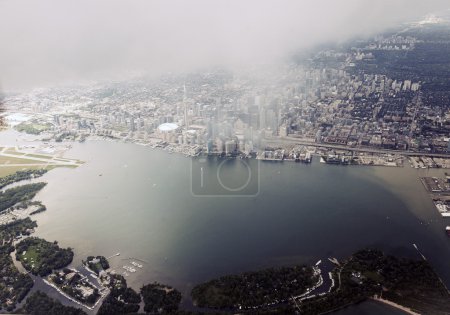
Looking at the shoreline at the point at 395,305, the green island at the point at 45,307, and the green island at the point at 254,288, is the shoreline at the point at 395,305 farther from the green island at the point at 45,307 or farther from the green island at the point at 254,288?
the green island at the point at 45,307

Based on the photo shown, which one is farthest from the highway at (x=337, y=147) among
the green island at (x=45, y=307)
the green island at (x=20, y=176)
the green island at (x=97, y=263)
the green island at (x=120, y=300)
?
the green island at (x=45, y=307)

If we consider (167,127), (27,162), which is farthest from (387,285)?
(27,162)

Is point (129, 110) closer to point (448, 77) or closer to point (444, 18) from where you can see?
point (448, 77)

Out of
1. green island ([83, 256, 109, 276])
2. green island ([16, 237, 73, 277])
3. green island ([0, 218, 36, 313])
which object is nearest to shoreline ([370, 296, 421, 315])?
green island ([83, 256, 109, 276])

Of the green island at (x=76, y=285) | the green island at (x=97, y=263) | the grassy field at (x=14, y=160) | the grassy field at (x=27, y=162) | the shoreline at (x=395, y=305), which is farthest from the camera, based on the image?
the grassy field at (x=14, y=160)

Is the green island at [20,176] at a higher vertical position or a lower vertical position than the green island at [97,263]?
higher

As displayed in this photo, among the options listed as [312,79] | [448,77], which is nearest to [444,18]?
[448,77]

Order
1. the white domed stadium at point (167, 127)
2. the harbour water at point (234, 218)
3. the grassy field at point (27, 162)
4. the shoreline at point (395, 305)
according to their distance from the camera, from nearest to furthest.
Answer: the shoreline at point (395, 305)
the harbour water at point (234, 218)
the grassy field at point (27, 162)
the white domed stadium at point (167, 127)
